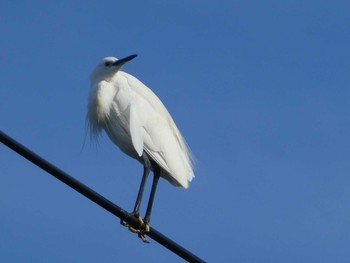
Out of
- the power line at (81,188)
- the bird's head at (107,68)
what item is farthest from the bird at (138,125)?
the power line at (81,188)

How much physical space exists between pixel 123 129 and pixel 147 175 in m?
0.58

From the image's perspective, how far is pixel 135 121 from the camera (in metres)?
12.0

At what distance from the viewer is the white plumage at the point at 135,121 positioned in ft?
38.9

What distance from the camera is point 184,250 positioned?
8.09 m

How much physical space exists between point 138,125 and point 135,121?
6cm

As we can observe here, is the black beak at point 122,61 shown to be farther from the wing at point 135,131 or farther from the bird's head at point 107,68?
the wing at point 135,131

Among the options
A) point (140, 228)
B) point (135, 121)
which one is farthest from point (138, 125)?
point (140, 228)

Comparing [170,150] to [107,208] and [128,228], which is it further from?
[107,208]

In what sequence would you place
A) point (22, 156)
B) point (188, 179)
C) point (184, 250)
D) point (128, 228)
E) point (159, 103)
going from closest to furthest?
point (22, 156)
point (184, 250)
point (128, 228)
point (188, 179)
point (159, 103)

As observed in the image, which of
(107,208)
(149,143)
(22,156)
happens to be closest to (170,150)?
(149,143)

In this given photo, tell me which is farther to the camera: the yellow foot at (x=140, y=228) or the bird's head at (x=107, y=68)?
the bird's head at (x=107, y=68)

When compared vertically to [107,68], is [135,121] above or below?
below

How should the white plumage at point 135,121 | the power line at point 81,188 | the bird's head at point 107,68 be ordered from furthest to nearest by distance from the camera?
the bird's head at point 107,68
the white plumage at point 135,121
the power line at point 81,188

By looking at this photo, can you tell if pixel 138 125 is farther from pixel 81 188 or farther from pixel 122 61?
pixel 81 188
